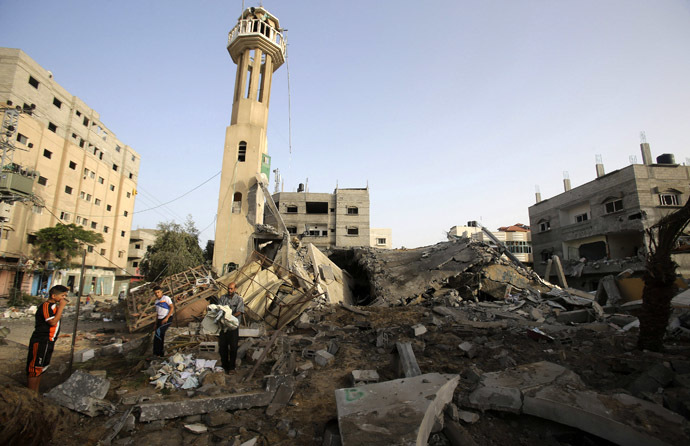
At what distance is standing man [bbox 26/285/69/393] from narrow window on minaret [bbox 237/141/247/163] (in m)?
14.9

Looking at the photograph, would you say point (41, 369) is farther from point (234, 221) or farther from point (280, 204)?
point (280, 204)

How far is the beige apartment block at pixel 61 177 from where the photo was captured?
22.8 metres

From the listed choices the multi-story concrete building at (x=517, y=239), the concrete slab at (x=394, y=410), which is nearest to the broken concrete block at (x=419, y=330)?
the concrete slab at (x=394, y=410)

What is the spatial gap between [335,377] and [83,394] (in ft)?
10.5

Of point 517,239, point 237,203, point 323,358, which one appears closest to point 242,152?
point 237,203

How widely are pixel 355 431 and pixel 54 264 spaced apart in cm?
2916

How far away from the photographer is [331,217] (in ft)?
115

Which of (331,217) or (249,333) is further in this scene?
(331,217)

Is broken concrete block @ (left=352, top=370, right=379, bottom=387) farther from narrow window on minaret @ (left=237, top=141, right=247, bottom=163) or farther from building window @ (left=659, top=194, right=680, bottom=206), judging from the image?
building window @ (left=659, top=194, right=680, bottom=206)

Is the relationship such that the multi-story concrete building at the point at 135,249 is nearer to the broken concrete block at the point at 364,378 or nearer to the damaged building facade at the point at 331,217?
the damaged building facade at the point at 331,217

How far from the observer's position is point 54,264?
75.9ft

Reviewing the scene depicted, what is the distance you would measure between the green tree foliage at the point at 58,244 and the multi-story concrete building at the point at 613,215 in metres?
38.1

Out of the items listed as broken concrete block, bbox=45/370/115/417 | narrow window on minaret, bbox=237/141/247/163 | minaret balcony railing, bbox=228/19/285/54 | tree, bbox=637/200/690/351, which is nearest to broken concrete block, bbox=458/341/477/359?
tree, bbox=637/200/690/351

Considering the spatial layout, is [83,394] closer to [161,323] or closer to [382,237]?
[161,323]
